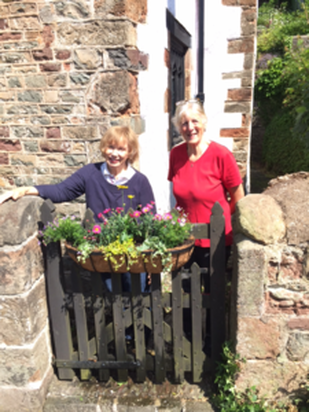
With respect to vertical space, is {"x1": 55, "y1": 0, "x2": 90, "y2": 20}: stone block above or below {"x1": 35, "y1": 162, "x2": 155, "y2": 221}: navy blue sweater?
above

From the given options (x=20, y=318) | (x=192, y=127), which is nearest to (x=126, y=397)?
(x=20, y=318)

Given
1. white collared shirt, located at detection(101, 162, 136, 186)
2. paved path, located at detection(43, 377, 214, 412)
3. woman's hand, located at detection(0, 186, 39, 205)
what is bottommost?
paved path, located at detection(43, 377, 214, 412)

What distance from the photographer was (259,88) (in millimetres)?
9672

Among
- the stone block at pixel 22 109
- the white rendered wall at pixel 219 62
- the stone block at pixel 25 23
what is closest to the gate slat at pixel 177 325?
the stone block at pixel 22 109

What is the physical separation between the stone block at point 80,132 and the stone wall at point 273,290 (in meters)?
1.73

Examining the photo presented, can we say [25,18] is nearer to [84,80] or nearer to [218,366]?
[84,80]

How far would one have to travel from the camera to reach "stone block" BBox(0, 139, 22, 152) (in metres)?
3.63

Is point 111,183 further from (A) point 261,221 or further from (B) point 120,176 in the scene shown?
(A) point 261,221

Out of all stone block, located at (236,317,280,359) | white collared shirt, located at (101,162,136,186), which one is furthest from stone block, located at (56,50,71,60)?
stone block, located at (236,317,280,359)

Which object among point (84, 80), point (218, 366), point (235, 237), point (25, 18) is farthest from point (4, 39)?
point (218, 366)

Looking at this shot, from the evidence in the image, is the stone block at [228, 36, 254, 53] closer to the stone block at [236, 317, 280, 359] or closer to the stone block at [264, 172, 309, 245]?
the stone block at [264, 172, 309, 245]

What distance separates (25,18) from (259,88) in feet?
25.0

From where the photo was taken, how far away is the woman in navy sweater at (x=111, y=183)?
240 centimetres

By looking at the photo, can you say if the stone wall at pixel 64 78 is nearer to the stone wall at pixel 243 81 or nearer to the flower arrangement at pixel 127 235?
the flower arrangement at pixel 127 235
